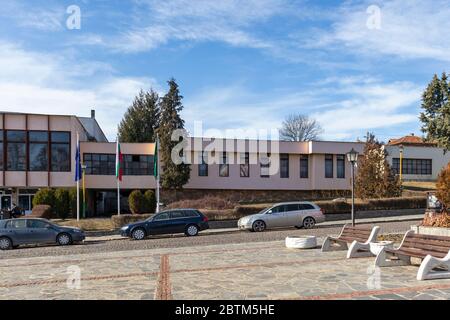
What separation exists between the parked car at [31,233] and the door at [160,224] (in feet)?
12.0

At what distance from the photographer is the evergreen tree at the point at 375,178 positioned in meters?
33.9

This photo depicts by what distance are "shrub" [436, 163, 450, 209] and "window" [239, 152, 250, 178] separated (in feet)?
78.7

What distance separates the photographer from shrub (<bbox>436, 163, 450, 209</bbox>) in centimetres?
1912

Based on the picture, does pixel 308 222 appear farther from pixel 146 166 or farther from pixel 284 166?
pixel 146 166

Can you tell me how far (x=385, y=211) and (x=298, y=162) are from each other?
45.5 feet

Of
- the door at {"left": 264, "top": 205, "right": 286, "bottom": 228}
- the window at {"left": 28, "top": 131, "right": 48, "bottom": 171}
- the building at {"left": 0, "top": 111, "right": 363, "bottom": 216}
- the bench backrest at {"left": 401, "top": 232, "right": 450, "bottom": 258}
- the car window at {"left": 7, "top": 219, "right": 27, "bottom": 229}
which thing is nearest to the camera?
the bench backrest at {"left": 401, "top": 232, "right": 450, "bottom": 258}

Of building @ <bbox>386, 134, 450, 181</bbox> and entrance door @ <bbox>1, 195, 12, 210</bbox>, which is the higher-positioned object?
building @ <bbox>386, 134, 450, 181</bbox>

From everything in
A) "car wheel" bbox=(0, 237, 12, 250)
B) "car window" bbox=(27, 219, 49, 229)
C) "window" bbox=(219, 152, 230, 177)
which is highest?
"window" bbox=(219, 152, 230, 177)

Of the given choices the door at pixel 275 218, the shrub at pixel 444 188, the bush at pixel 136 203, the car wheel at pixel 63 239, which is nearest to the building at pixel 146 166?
the bush at pixel 136 203

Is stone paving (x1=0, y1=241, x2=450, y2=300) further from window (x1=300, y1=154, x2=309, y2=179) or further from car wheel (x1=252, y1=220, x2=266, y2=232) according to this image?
window (x1=300, y1=154, x2=309, y2=179)

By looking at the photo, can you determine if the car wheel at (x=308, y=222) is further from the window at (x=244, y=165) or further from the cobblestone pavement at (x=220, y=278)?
the window at (x=244, y=165)

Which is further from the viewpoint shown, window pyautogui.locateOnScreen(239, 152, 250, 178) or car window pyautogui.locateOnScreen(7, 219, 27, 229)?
window pyautogui.locateOnScreen(239, 152, 250, 178)

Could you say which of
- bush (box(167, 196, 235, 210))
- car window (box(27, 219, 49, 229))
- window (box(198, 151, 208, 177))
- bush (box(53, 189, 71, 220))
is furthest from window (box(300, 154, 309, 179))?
car window (box(27, 219, 49, 229))
